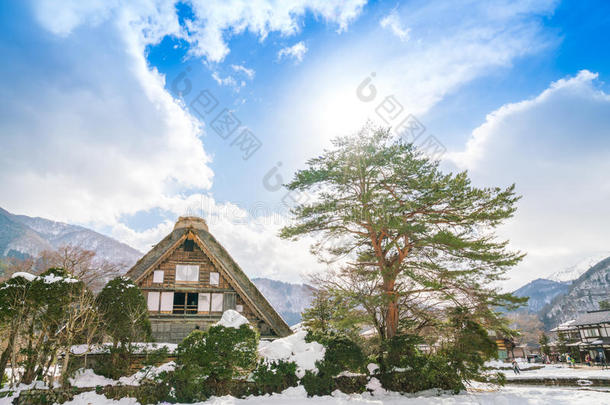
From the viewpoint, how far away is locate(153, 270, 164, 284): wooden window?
63.1 ft

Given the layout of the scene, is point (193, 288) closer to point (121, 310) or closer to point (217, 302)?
point (217, 302)

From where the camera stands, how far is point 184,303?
20.0m

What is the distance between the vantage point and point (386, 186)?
1574 cm

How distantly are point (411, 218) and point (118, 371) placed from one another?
1394cm

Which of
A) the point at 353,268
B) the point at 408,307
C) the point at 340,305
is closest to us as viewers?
the point at 340,305

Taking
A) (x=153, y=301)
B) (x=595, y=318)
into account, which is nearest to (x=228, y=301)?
(x=153, y=301)

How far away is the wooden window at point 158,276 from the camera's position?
19234 mm

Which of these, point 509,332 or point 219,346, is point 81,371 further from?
point 509,332

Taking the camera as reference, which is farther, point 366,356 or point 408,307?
point 408,307

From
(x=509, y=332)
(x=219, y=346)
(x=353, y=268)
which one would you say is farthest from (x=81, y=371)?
(x=509, y=332)

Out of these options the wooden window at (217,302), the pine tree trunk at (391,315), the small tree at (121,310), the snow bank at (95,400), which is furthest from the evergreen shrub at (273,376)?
the wooden window at (217,302)

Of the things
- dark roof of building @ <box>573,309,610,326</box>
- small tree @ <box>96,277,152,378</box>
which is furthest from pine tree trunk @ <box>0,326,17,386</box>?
dark roof of building @ <box>573,309,610,326</box>

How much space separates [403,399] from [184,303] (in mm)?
13034

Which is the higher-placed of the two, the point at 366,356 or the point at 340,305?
the point at 340,305
